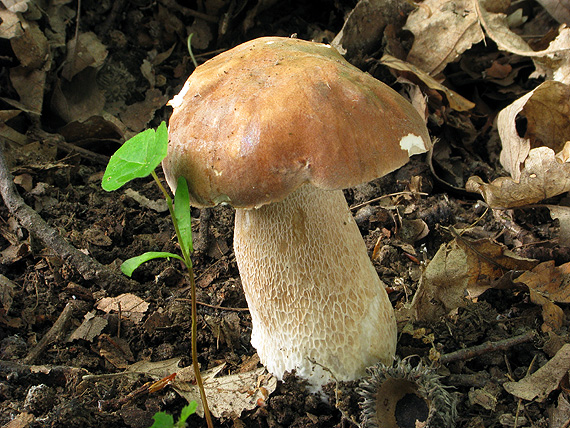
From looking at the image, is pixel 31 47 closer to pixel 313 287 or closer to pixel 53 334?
pixel 53 334

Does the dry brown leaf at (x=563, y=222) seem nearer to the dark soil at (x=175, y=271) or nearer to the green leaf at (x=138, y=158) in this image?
the dark soil at (x=175, y=271)

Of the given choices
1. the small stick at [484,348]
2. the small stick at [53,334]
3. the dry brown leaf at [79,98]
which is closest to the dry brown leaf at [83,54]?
the dry brown leaf at [79,98]

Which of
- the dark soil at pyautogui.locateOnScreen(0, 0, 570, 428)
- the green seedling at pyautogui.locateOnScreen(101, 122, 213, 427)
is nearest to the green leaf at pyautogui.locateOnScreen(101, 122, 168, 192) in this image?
the green seedling at pyautogui.locateOnScreen(101, 122, 213, 427)

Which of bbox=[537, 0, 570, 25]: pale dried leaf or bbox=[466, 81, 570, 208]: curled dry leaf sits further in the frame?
bbox=[537, 0, 570, 25]: pale dried leaf

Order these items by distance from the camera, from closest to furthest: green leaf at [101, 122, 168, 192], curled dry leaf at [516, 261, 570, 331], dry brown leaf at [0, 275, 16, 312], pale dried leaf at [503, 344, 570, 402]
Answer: green leaf at [101, 122, 168, 192] < pale dried leaf at [503, 344, 570, 402] < curled dry leaf at [516, 261, 570, 331] < dry brown leaf at [0, 275, 16, 312]

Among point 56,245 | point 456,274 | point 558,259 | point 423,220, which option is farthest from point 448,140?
point 56,245

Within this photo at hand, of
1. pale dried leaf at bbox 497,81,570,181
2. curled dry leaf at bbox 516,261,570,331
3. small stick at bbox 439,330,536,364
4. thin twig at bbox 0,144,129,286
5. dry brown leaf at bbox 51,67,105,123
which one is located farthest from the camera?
dry brown leaf at bbox 51,67,105,123

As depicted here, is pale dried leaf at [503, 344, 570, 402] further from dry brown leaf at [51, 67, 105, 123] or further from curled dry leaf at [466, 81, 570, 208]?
dry brown leaf at [51, 67, 105, 123]

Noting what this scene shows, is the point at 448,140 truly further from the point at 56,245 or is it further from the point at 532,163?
the point at 56,245
